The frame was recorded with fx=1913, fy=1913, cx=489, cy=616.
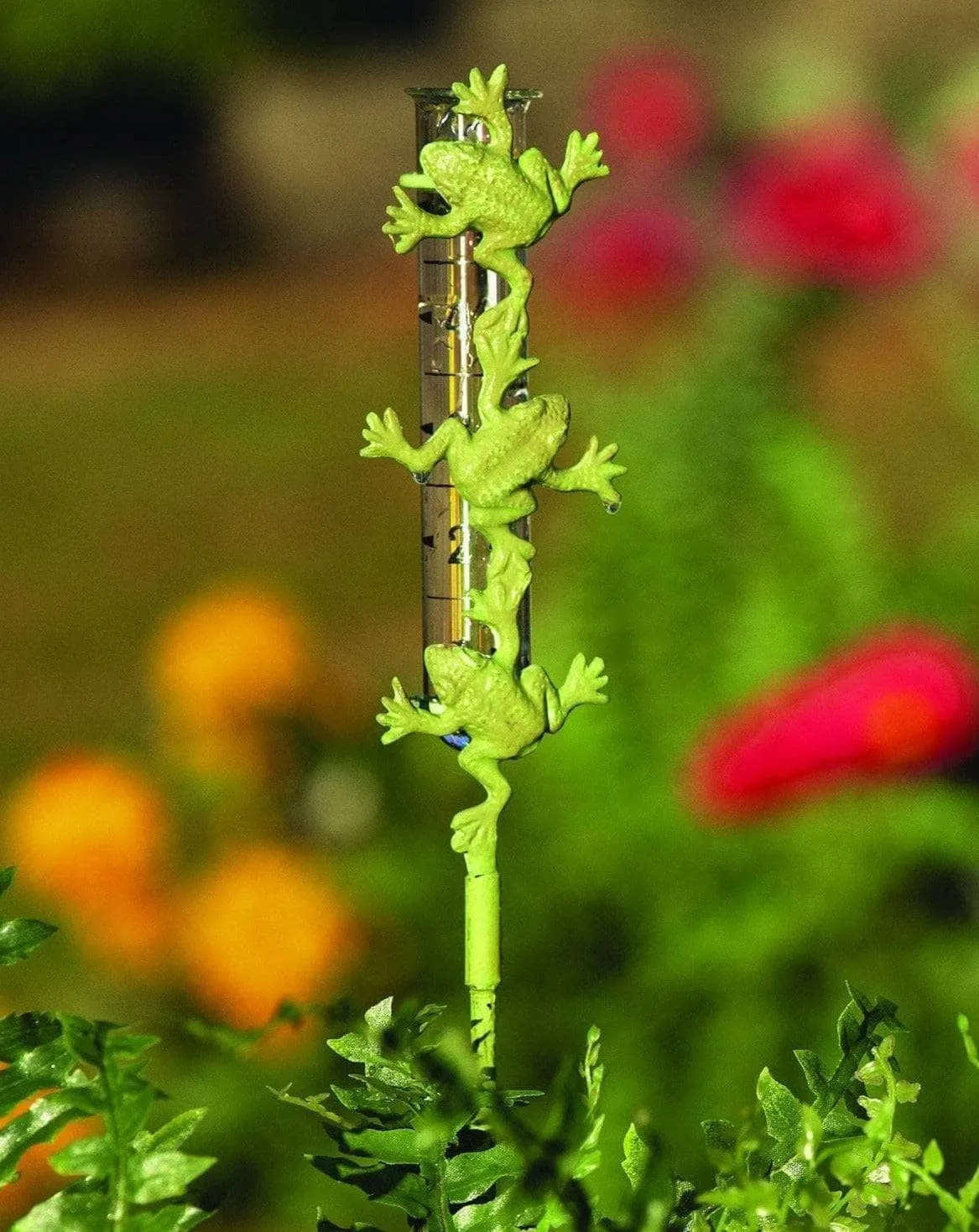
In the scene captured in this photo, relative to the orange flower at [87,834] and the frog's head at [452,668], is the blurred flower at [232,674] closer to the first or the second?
the orange flower at [87,834]

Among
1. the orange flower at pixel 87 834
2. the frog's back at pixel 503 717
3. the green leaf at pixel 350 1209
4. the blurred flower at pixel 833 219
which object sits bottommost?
the green leaf at pixel 350 1209

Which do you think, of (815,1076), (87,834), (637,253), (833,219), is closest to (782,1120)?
(815,1076)

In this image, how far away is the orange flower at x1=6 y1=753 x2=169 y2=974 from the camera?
5.28ft

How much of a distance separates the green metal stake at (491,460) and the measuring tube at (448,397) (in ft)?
0.09

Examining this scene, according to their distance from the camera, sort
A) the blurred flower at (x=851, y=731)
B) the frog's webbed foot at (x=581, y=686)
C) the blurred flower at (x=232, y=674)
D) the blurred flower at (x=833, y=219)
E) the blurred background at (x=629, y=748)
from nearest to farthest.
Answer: the frog's webbed foot at (x=581, y=686), the blurred flower at (x=851, y=731), the blurred background at (x=629, y=748), the blurred flower at (x=232, y=674), the blurred flower at (x=833, y=219)

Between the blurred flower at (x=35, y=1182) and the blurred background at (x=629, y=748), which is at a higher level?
the blurred background at (x=629, y=748)

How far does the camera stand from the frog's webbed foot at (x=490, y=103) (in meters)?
0.39

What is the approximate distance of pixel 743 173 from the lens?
228 cm

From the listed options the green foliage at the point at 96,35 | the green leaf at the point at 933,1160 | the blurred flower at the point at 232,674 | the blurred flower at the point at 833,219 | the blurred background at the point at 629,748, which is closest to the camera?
the green leaf at the point at 933,1160

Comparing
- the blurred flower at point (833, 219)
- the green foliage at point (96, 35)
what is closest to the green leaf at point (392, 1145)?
the blurred flower at point (833, 219)

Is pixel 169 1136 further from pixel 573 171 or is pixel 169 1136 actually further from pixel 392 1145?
pixel 573 171

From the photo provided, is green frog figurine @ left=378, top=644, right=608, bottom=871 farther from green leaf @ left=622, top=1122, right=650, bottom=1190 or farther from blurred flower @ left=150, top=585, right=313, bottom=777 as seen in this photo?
blurred flower @ left=150, top=585, right=313, bottom=777

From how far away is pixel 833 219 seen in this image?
2064 millimetres

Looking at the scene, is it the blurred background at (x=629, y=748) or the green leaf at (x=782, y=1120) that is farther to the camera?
the blurred background at (x=629, y=748)
